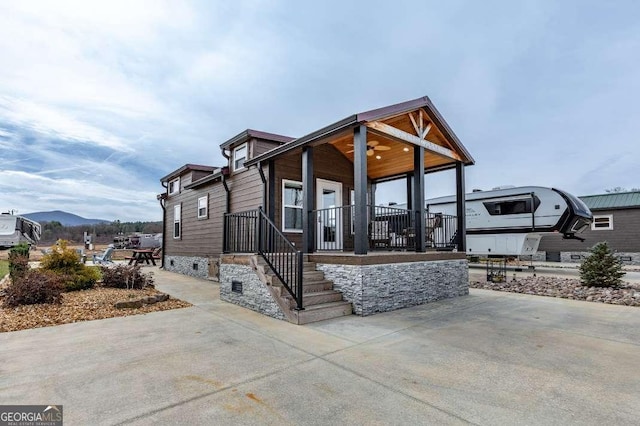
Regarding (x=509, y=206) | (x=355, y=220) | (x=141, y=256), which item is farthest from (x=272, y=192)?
(x=141, y=256)

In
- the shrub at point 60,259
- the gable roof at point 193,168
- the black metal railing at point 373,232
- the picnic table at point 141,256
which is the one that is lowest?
the picnic table at point 141,256

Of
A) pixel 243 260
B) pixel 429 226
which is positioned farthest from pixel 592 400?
pixel 429 226

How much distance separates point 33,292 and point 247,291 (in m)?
3.68

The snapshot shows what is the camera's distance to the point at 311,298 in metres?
5.30

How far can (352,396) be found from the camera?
2.52 metres

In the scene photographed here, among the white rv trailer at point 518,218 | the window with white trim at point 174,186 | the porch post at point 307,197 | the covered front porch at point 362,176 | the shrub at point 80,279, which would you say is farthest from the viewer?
the window with white trim at point 174,186

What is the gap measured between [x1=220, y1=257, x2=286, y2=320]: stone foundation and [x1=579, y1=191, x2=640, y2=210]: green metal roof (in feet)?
63.0

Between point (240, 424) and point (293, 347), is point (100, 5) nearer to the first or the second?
point (293, 347)

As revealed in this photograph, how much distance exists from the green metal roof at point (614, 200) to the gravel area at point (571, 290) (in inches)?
420

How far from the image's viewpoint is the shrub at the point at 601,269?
7.98m

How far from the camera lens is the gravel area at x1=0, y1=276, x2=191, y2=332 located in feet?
15.6

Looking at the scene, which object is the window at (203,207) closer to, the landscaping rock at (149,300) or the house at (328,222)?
the house at (328,222)

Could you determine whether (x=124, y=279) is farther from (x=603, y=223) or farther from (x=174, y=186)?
(x=603, y=223)

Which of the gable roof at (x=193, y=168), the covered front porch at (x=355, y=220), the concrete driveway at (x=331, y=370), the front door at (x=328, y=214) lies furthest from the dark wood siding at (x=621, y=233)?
the gable roof at (x=193, y=168)
